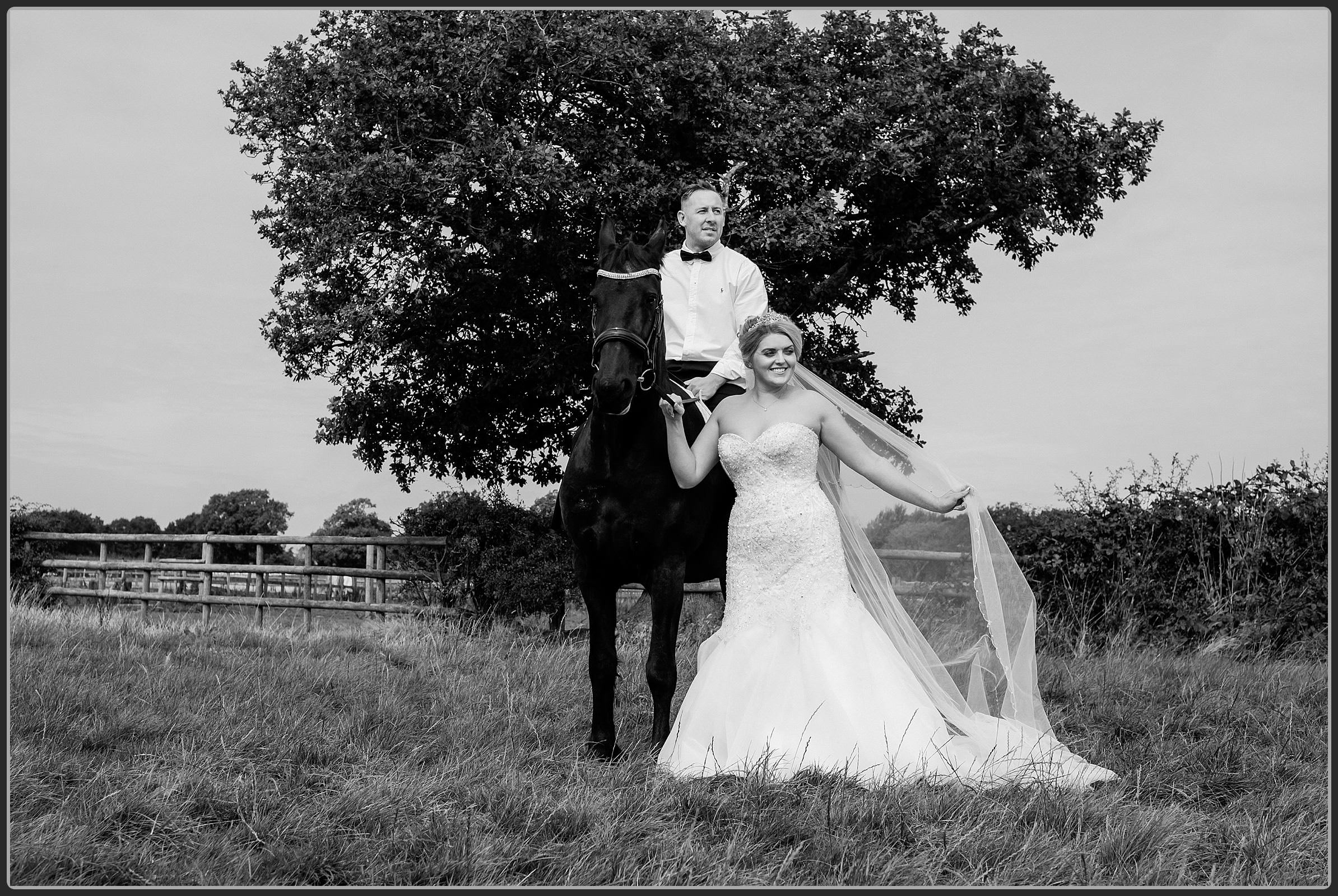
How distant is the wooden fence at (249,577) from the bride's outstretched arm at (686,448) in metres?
6.42

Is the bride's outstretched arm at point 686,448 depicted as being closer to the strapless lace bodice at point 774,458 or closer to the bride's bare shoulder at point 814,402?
the strapless lace bodice at point 774,458

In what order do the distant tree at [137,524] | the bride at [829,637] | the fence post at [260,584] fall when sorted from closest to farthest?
the bride at [829,637]
the fence post at [260,584]
the distant tree at [137,524]

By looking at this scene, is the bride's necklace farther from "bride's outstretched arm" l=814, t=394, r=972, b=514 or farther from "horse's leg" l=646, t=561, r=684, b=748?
"horse's leg" l=646, t=561, r=684, b=748

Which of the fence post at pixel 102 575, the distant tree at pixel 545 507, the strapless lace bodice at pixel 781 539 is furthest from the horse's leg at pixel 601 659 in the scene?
the fence post at pixel 102 575

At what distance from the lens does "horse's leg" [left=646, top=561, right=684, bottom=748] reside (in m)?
5.41

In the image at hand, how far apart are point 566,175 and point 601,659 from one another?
9434mm

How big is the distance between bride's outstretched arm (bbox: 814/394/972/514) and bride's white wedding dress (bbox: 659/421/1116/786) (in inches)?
7.9

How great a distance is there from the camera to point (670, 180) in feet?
47.5

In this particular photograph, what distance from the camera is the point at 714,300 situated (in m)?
6.10

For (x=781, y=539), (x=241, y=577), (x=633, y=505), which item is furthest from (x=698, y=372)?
(x=241, y=577)

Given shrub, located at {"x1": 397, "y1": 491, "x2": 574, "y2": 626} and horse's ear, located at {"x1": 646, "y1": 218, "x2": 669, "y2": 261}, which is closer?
horse's ear, located at {"x1": 646, "y1": 218, "x2": 669, "y2": 261}

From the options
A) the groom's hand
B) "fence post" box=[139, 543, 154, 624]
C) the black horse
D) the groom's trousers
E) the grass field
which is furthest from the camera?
"fence post" box=[139, 543, 154, 624]

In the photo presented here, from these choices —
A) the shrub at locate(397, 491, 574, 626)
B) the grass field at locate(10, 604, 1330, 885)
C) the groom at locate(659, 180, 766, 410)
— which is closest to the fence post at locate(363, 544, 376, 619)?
the shrub at locate(397, 491, 574, 626)

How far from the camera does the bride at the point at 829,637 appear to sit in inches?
192
